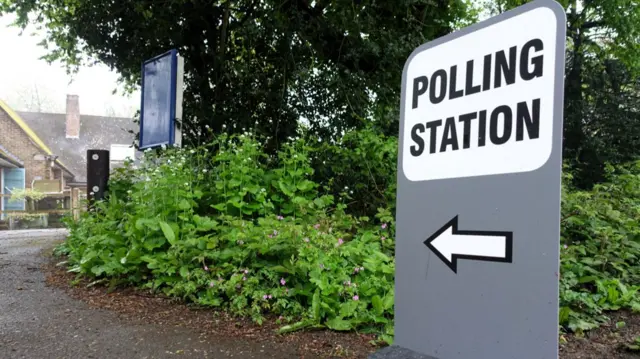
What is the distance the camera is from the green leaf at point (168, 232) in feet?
14.4

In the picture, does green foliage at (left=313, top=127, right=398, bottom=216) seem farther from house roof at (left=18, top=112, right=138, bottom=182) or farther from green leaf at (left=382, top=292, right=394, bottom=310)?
house roof at (left=18, top=112, right=138, bottom=182)

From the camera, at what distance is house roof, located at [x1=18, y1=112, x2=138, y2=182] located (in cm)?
3928

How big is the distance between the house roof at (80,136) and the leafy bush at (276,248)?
118ft

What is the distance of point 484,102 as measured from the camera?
145cm

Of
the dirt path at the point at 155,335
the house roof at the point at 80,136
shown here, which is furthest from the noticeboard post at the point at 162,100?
the house roof at the point at 80,136

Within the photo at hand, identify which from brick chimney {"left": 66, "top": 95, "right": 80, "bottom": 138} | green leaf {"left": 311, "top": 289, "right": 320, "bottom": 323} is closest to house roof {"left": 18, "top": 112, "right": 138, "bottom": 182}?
brick chimney {"left": 66, "top": 95, "right": 80, "bottom": 138}

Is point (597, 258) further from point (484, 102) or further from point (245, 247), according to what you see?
point (484, 102)

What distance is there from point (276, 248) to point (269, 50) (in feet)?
17.9

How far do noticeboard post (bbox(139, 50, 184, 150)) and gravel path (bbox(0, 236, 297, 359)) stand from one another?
2.73 m

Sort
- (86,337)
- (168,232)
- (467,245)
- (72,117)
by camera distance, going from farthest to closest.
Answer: (72,117)
(168,232)
(86,337)
(467,245)

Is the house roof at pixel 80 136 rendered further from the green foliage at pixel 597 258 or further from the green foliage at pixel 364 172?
the green foliage at pixel 597 258

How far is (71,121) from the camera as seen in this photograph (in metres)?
41.2

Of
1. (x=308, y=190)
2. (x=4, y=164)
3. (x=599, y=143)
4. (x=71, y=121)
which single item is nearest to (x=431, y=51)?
(x=308, y=190)

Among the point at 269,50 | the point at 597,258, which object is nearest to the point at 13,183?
the point at 269,50
